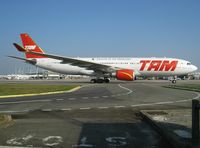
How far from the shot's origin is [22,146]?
16.6 ft

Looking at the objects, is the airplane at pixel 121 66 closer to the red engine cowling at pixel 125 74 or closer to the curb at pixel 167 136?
the red engine cowling at pixel 125 74

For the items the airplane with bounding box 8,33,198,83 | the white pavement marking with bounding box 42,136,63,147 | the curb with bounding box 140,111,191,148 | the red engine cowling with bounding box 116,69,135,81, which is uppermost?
the airplane with bounding box 8,33,198,83

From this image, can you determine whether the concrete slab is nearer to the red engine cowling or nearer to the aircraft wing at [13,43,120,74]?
the red engine cowling

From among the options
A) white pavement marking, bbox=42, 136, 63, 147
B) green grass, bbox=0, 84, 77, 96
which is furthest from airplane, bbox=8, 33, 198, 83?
white pavement marking, bbox=42, 136, 63, 147

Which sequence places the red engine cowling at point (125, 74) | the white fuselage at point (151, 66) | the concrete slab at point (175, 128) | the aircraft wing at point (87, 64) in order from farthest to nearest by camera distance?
the white fuselage at point (151, 66) → the aircraft wing at point (87, 64) → the red engine cowling at point (125, 74) → the concrete slab at point (175, 128)

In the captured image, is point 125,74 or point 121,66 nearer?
point 125,74

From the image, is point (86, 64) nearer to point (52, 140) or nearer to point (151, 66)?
point (151, 66)

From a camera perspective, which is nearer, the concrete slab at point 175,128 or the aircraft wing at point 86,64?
the concrete slab at point 175,128

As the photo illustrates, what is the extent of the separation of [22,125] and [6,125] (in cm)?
43

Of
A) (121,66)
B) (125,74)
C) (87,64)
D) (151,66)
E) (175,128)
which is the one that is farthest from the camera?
(121,66)

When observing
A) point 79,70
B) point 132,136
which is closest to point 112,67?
point 79,70

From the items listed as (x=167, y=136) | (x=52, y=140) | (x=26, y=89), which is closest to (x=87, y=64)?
(x=26, y=89)

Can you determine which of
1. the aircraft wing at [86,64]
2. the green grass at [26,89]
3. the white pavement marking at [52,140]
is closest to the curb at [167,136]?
the white pavement marking at [52,140]

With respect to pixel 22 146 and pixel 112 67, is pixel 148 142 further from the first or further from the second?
pixel 112 67
